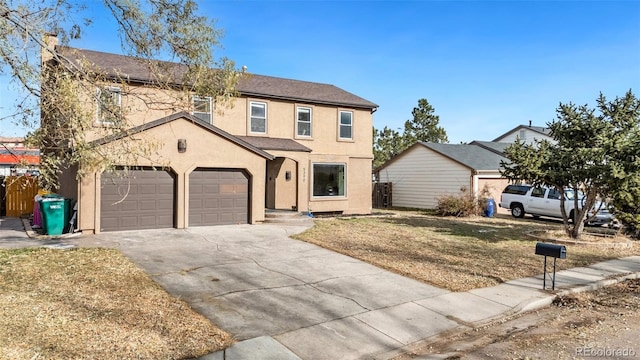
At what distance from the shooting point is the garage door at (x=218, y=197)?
551 inches

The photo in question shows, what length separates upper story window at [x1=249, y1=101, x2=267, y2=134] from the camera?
1762cm

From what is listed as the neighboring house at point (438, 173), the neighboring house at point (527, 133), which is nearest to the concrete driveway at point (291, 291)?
the neighboring house at point (438, 173)

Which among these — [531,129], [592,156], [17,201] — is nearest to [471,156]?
[592,156]

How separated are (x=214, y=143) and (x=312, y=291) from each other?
334 inches

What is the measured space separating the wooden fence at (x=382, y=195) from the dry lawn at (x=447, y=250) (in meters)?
9.75

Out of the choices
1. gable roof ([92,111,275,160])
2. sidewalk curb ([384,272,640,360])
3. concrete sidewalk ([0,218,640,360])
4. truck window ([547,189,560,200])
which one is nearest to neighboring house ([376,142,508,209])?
truck window ([547,189,560,200])

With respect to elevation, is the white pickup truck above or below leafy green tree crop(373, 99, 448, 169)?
below

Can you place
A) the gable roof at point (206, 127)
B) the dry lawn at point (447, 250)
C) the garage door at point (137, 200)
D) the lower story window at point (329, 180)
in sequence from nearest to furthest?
the dry lawn at point (447, 250) → the garage door at point (137, 200) → the gable roof at point (206, 127) → the lower story window at point (329, 180)

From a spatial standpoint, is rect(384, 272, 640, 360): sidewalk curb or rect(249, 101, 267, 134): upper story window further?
rect(249, 101, 267, 134): upper story window

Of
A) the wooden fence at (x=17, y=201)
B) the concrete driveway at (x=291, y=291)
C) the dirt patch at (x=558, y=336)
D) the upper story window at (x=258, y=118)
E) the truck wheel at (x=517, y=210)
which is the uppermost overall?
the upper story window at (x=258, y=118)

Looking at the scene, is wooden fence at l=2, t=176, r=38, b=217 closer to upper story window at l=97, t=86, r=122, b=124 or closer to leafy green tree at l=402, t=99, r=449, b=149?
upper story window at l=97, t=86, r=122, b=124

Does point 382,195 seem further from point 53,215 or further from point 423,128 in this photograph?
point 53,215

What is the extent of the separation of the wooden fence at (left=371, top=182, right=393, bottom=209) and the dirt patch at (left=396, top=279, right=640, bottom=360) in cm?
1984

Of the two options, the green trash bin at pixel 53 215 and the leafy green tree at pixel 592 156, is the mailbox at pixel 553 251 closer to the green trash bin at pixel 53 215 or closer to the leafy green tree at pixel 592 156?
the leafy green tree at pixel 592 156
